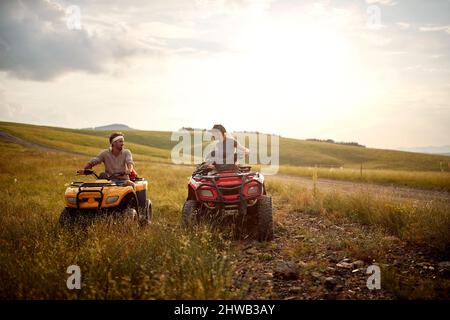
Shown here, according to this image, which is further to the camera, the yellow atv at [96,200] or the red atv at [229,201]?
the red atv at [229,201]

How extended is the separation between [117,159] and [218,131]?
2394 mm

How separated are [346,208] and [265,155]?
51.7m

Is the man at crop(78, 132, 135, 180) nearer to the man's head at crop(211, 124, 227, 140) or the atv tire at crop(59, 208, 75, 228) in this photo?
the atv tire at crop(59, 208, 75, 228)

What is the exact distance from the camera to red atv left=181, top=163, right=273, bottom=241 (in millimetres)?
6637

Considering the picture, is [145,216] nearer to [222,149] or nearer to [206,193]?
[206,193]

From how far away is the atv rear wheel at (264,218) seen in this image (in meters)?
6.78

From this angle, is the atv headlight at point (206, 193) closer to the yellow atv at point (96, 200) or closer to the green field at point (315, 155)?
the yellow atv at point (96, 200)

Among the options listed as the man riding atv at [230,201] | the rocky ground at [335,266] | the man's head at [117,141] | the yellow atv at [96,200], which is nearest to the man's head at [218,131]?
the man riding atv at [230,201]

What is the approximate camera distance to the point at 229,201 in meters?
6.61

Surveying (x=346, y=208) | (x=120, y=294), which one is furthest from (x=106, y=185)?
(x=346, y=208)

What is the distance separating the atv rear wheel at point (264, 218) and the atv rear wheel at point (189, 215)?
4.36 feet

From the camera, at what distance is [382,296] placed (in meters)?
4.28

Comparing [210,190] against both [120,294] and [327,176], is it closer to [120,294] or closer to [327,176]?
[120,294]
